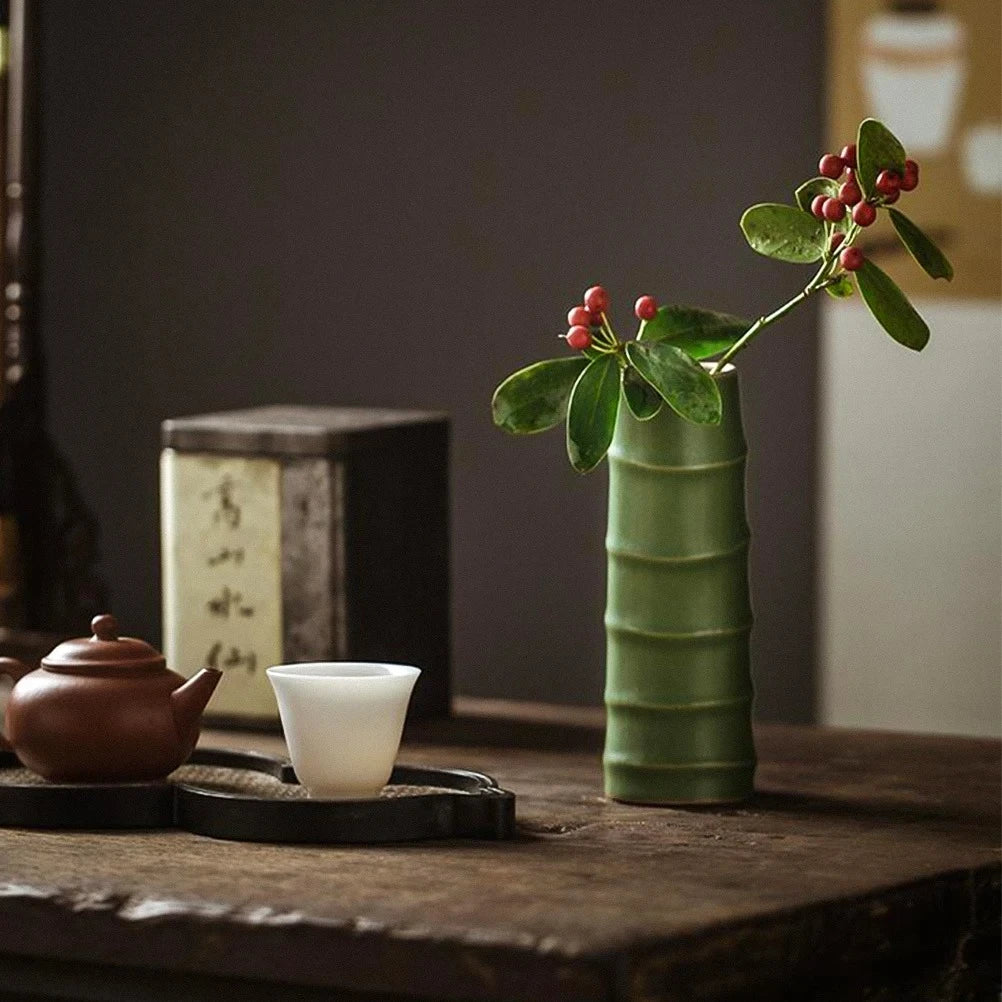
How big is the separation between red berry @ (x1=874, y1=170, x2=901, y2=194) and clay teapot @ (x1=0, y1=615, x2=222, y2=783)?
0.48 m

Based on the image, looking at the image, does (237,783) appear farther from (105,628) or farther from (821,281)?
(821,281)

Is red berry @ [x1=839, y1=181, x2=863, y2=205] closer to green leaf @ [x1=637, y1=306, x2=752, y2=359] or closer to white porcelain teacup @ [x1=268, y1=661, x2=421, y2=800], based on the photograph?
green leaf @ [x1=637, y1=306, x2=752, y2=359]

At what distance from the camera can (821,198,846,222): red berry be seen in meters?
1.27

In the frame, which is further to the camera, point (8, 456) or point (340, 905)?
point (8, 456)

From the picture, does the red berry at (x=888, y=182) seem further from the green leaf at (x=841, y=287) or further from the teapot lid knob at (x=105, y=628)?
the teapot lid knob at (x=105, y=628)

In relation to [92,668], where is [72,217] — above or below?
above

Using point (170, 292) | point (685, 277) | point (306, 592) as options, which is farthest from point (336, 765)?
point (170, 292)

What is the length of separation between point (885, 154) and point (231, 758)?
55 cm

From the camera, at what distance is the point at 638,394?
4.24ft

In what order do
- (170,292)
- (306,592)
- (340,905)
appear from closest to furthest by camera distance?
(340,905) → (306,592) → (170,292)

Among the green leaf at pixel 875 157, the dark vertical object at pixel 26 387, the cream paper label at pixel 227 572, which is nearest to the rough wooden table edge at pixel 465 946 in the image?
the green leaf at pixel 875 157

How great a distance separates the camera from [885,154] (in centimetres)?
127

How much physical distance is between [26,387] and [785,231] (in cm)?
118

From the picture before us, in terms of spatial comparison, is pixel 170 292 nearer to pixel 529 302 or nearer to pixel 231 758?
pixel 529 302
